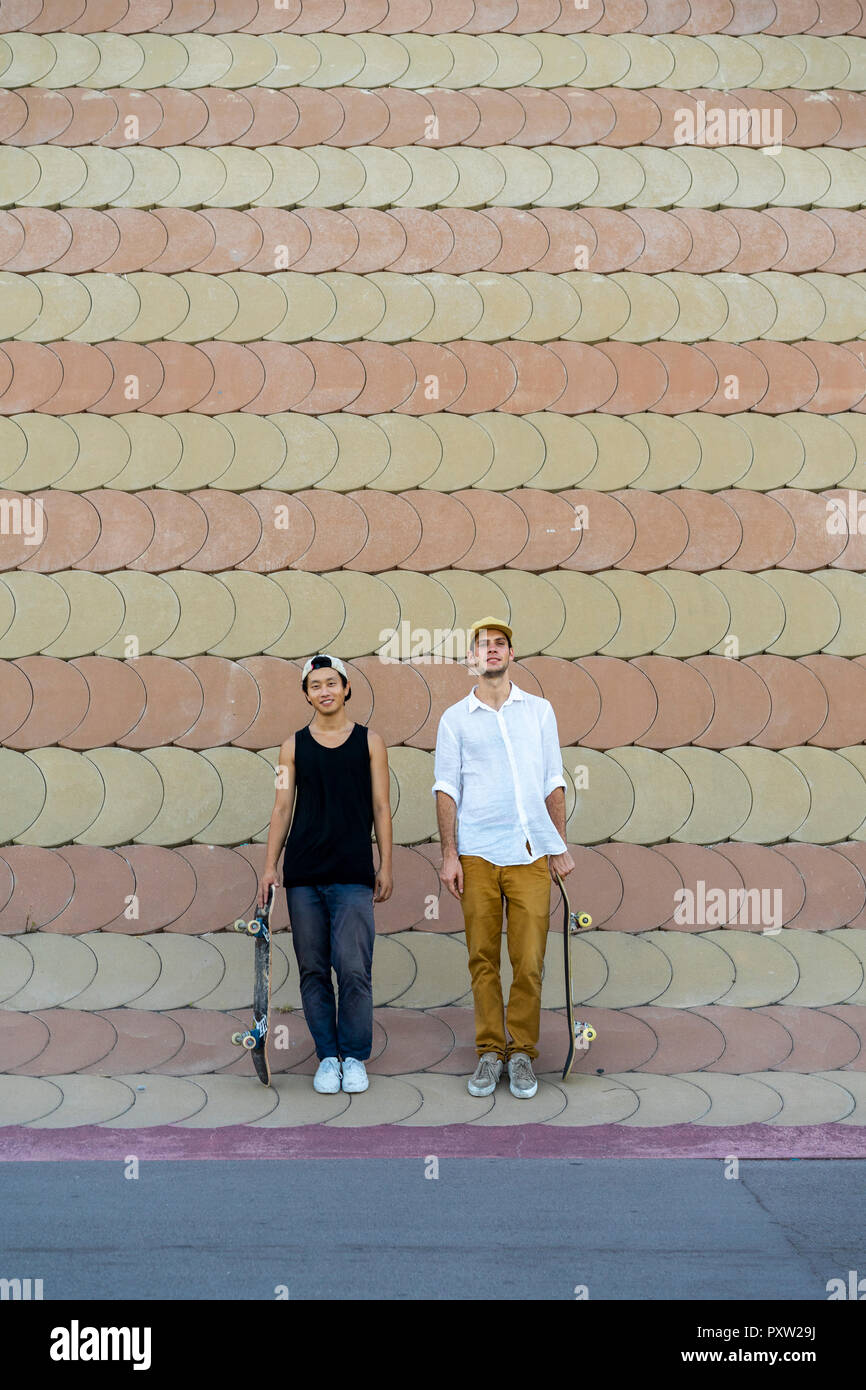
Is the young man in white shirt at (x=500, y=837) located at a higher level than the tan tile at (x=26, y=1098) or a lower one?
Result: higher

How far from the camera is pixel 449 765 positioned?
14.4 ft

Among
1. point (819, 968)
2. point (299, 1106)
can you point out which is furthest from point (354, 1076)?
point (819, 968)

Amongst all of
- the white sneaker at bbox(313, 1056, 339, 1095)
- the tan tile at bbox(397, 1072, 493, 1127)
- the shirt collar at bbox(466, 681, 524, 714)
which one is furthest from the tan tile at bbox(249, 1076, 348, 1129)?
the shirt collar at bbox(466, 681, 524, 714)

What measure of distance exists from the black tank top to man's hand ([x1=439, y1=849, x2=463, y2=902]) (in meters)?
0.27

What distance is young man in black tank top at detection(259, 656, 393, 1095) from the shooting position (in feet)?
14.1

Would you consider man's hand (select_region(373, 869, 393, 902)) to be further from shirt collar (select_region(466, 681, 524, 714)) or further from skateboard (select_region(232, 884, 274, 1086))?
shirt collar (select_region(466, 681, 524, 714))

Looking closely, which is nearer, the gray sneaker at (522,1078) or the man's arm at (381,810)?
the gray sneaker at (522,1078)

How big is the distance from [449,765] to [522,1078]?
1.12m

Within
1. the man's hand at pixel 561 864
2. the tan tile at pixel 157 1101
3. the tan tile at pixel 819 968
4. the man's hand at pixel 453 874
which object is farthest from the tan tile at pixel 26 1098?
the tan tile at pixel 819 968

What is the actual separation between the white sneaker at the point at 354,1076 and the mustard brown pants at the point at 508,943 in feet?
1.36

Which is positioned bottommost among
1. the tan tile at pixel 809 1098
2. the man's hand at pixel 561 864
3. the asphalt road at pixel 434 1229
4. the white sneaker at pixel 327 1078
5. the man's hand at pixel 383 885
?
the asphalt road at pixel 434 1229

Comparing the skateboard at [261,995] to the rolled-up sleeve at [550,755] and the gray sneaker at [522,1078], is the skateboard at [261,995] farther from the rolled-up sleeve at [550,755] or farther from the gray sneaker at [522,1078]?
the rolled-up sleeve at [550,755]

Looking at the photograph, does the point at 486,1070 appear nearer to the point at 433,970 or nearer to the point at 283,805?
the point at 433,970

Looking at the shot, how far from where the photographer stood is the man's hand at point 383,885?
4.39m
